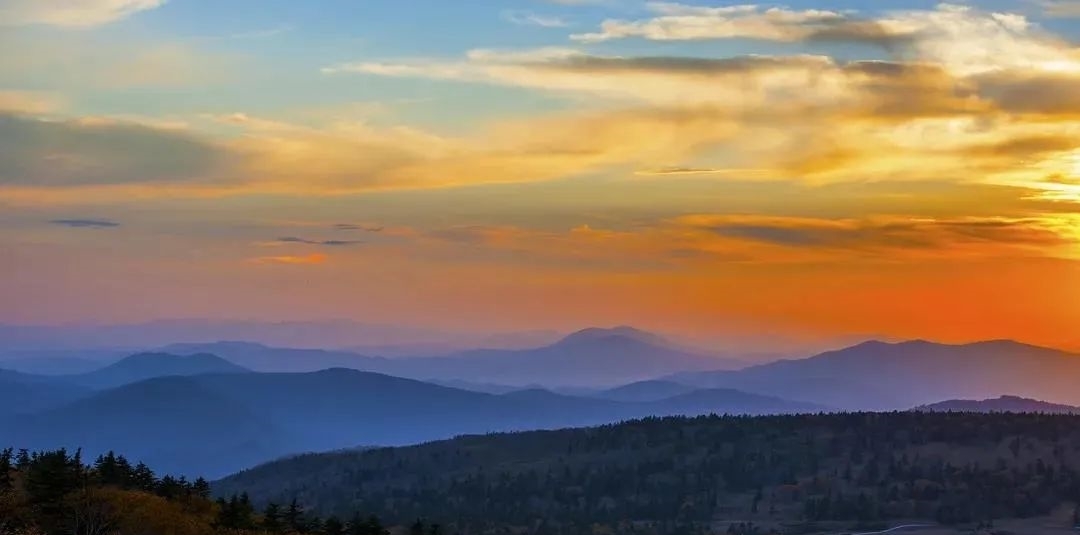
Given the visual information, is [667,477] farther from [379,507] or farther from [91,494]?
[91,494]

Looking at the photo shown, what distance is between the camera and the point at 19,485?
51.2 meters

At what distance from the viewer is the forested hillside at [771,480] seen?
140250 mm

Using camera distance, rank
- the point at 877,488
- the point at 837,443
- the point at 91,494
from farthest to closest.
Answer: the point at 837,443
the point at 877,488
the point at 91,494

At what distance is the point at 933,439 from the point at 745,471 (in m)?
28.0

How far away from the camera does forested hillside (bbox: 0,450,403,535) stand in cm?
4584

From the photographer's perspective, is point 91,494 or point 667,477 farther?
point 667,477

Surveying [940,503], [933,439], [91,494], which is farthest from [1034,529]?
[91,494]

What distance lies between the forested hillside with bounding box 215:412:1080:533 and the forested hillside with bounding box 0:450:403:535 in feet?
252

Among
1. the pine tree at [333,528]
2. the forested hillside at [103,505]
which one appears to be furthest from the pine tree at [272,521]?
the pine tree at [333,528]

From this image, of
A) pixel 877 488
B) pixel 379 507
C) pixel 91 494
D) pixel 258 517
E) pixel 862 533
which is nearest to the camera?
pixel 91 494

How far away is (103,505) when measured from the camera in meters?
47.5

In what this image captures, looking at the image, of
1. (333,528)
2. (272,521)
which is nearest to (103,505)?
(272,521)

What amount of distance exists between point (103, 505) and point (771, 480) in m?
128

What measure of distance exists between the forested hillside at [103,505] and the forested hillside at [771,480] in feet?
252
